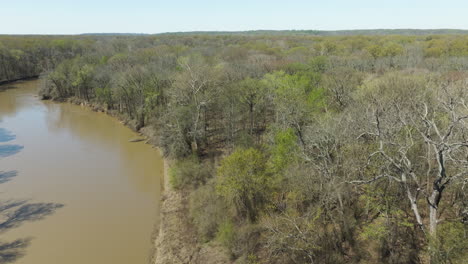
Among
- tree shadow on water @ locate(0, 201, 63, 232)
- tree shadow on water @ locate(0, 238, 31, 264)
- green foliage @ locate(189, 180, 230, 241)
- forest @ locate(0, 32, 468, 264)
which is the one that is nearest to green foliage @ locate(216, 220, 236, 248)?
forest @ locate(0, 32, 468, 264)

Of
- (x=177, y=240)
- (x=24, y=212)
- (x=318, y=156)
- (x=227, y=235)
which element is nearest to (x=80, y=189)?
(x=24, y=212)

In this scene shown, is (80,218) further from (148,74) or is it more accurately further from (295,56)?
(295,56)

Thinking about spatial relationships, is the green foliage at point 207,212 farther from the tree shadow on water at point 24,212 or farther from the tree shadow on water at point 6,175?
the tree shadow on water at point 6,175

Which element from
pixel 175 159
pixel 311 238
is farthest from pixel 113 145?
pixel 311 238

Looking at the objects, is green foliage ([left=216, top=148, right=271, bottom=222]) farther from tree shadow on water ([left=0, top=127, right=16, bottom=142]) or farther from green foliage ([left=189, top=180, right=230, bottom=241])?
tree shadow on water ([left=0, top=127, right=16, bottom=142])

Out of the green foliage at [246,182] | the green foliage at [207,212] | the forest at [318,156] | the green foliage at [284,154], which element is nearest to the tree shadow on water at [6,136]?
the forest at [318,156]

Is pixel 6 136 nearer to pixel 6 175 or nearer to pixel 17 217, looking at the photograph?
pixel 6 175
